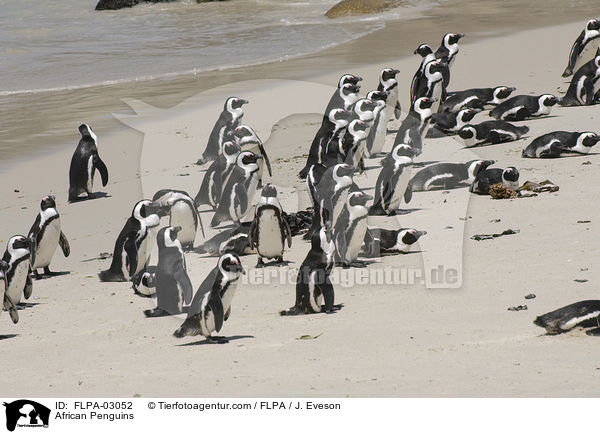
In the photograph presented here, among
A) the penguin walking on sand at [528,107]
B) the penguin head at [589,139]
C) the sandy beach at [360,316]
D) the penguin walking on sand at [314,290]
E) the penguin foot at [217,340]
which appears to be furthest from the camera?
the penguin walking on sand at [528,107]

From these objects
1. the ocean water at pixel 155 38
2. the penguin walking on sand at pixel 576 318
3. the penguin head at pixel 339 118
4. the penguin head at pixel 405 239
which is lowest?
the penguin head at pixel 405 239

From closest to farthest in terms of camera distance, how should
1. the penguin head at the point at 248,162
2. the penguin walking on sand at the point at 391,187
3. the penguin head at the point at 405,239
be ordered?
1. the penguin head at the point at 405,239
2. the penguin walking on sand at the point at 391,187
3. the penguin head at the point at 248,162

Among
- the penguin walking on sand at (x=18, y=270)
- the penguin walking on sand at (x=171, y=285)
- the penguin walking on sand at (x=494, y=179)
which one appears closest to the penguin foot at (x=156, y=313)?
the penguin walking on sand at (x=171, y=285)

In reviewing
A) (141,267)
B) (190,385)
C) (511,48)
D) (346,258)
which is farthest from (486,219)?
(511,48)

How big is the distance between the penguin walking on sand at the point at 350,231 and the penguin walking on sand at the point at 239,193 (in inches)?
61.4

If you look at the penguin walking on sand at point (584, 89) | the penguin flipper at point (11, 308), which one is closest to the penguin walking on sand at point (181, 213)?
the penguin flipper at point (11, 308)

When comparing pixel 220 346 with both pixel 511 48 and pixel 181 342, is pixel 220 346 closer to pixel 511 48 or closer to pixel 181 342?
pixel 181 342

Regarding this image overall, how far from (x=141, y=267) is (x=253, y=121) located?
587 cm

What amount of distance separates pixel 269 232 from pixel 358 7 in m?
18.8

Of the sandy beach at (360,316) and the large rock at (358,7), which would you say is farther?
the large rock at (358,7)

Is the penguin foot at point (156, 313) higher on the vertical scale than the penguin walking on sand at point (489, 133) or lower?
lower

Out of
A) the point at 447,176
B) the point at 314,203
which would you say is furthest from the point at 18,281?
the point at 447,176

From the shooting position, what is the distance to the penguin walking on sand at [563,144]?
8812mm
